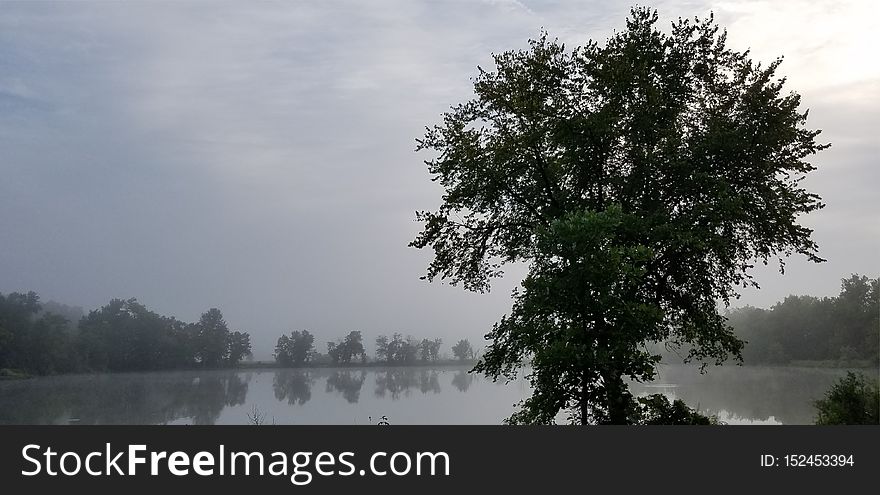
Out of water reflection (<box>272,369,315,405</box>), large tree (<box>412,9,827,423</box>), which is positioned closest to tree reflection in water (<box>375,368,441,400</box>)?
water reflection (<box>272,369,315,405</box>)

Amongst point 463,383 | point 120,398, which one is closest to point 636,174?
point 463,383

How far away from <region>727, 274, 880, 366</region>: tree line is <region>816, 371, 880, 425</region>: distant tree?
6311cm

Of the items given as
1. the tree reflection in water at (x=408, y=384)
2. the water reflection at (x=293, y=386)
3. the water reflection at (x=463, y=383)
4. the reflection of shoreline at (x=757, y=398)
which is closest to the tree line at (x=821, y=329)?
the reflection of shoreline at (x=757, y=398)

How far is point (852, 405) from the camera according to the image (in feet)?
79.8

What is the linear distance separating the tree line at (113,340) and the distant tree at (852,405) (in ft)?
341

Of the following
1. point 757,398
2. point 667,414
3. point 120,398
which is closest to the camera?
point 667,414

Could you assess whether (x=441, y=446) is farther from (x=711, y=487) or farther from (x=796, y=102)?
(x=796, y=102)

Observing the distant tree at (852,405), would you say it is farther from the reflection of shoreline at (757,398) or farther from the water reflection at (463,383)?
the water reflection at (463,383)

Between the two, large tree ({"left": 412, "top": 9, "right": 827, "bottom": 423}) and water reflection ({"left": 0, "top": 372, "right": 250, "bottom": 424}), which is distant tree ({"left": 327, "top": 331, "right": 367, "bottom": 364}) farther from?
large tree ({"left": 412, "top": 9, "right": 827, "bottom": 423})

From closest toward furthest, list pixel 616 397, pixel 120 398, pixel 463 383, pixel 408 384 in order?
pixel 616 397, pixel 120 398, pixel 463 383, pixel 408 384

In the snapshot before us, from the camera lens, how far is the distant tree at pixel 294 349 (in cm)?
11700

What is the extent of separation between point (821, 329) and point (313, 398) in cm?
8110

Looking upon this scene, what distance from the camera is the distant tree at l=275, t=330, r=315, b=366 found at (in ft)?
384

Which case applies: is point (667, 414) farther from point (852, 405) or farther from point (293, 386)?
point (293, 386)
